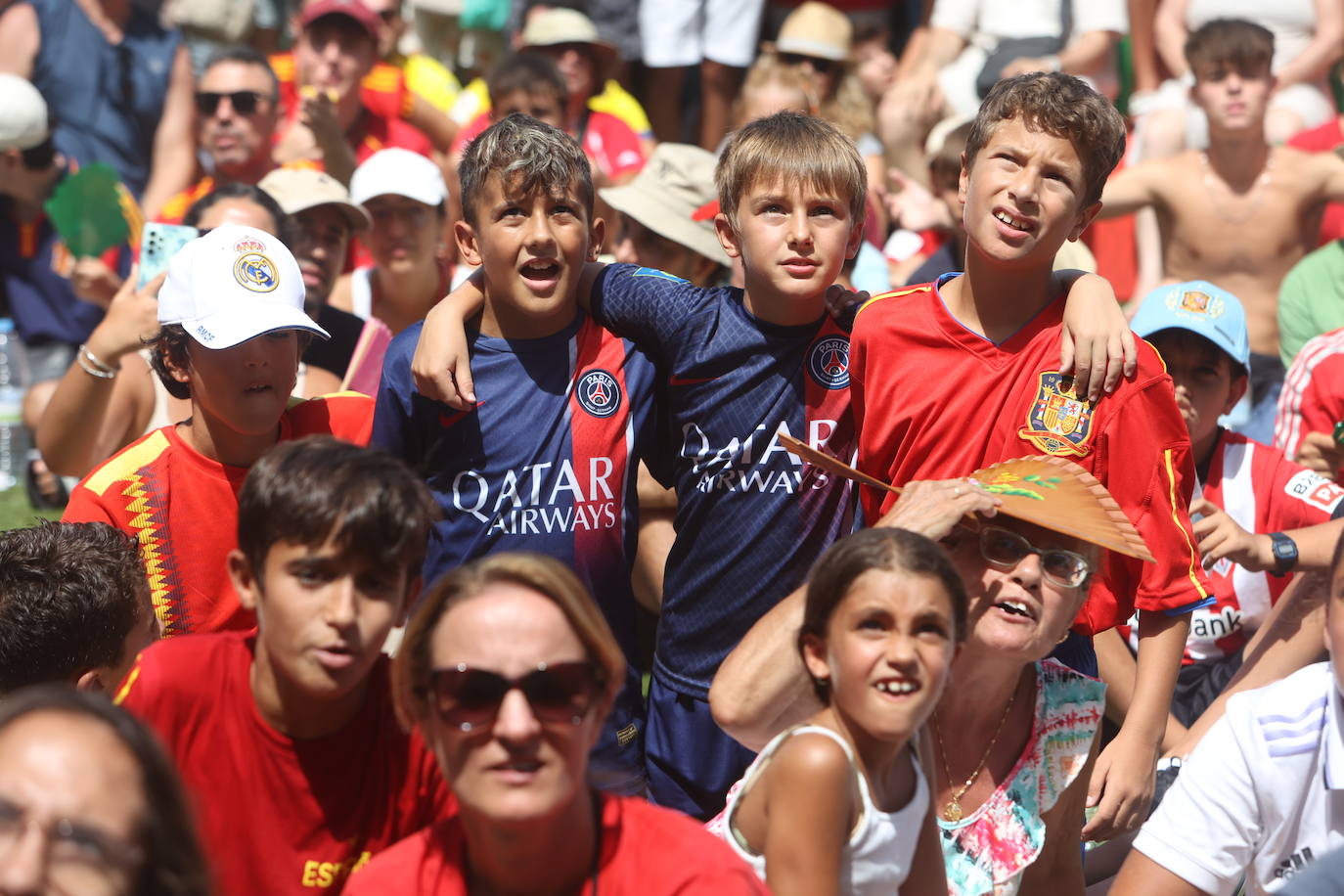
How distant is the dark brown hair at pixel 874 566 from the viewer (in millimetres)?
2537

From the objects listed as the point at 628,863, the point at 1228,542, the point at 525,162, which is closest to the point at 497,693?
the point at 628,863

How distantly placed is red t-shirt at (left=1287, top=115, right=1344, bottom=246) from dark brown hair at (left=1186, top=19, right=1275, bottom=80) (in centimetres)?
68

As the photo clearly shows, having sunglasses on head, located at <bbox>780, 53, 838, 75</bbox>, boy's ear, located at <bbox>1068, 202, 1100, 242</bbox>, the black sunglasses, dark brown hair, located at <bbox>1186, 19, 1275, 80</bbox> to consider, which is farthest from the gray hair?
sunglasses on head, located at <bbox>780, 53, 838, 75</bbox>

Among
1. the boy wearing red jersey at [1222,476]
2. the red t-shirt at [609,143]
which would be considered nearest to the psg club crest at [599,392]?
the boy wearing red jersey at [1222,476]

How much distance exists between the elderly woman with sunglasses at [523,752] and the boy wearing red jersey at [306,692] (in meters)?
0.21

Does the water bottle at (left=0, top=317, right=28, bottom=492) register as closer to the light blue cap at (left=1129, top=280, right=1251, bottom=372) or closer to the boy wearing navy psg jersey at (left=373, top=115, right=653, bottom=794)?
the boy wearing navy psg jersey at (left=373, top=115, right=653, bottom=794)

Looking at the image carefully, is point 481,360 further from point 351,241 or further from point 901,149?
point 901,149

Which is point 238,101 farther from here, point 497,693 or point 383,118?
point 497,693

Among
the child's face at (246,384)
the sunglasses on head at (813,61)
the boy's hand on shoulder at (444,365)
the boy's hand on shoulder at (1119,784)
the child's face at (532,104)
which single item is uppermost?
the sunglasses on head at (813,61)

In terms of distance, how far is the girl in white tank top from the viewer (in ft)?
8.08

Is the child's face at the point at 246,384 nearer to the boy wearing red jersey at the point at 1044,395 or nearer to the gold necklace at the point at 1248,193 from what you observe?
the boy wearing red jersey at the point at 1044,395

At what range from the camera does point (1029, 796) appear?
3.05m

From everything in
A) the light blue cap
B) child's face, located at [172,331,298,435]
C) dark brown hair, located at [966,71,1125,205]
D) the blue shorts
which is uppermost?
dark brown hair, located at [966,71,1125,205]

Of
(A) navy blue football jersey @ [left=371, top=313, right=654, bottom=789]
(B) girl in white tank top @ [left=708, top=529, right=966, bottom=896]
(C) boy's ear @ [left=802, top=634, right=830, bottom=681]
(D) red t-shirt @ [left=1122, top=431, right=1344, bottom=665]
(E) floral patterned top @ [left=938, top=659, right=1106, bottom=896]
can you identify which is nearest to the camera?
(B) girl in white tank top @ [left=708, top=529, right=966, bottom=896]
